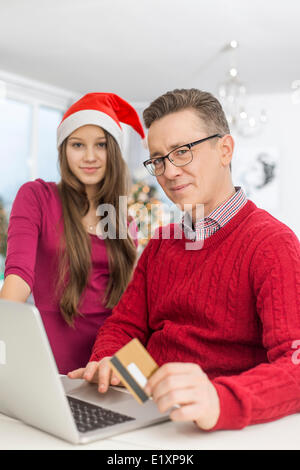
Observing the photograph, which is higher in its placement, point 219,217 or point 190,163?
point 190,163

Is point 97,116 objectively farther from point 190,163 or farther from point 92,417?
point 92,417

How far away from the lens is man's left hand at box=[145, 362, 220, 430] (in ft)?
2.54

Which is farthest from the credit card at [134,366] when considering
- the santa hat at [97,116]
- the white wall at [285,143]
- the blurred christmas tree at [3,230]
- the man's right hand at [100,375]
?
the white wall at [285,143]

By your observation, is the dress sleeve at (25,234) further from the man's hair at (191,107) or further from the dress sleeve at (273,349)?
the dress sleeve at (273,349)

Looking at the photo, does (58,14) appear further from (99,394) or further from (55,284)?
(99,394)

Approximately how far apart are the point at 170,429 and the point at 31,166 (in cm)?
556

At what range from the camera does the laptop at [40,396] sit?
75 cm

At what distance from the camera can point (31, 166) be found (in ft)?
20.1

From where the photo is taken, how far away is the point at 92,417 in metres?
0.87

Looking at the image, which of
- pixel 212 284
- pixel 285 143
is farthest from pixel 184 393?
pixel 285 143

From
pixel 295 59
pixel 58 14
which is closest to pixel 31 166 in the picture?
pixel 58 14

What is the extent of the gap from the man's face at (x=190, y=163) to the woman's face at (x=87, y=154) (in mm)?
446

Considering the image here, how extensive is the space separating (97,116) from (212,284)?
797 millimetres
